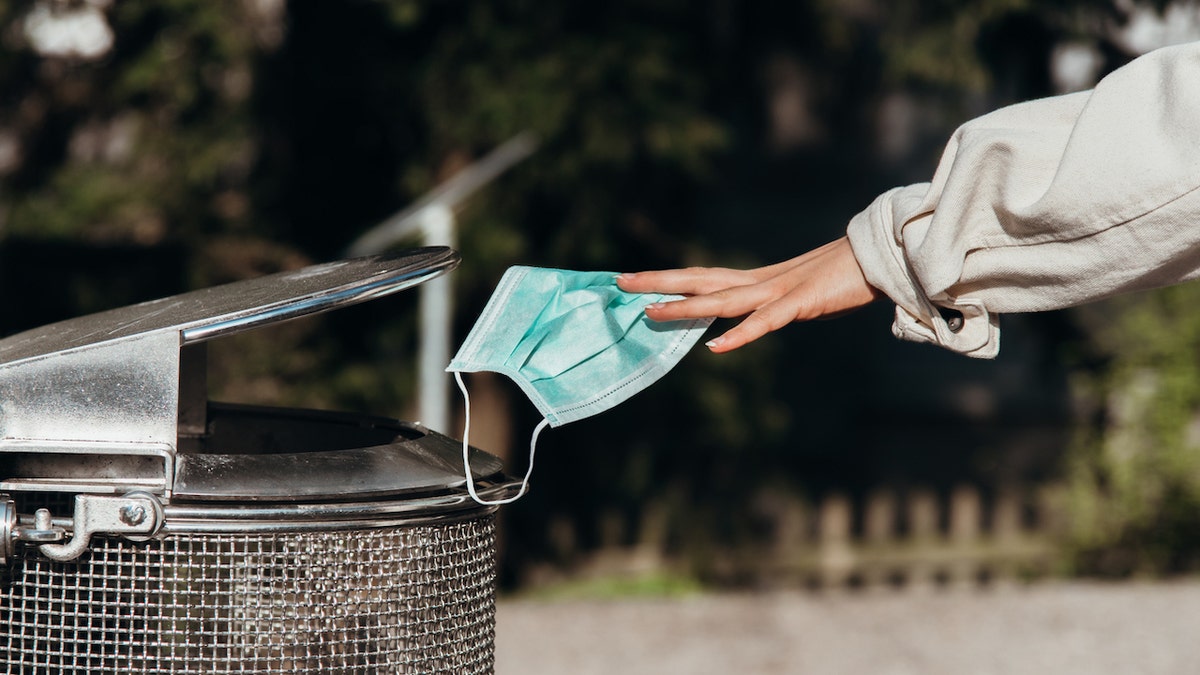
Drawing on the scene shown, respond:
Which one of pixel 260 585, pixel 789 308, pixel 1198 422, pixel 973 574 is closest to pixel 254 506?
pixel 260 585

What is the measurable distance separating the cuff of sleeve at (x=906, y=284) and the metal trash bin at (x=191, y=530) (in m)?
0.61

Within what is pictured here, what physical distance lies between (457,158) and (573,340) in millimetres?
4269

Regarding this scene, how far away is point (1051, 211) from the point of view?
1.53m

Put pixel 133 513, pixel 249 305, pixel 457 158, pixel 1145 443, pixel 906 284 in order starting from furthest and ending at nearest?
pixel 1145 443, pixel 457 158, pixel 906 284, pixel 249 305, pixel 133 513

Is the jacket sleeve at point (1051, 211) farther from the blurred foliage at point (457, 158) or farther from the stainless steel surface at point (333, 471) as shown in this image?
the blurred foliage at point (457, 158)

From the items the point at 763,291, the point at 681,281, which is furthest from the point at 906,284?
the point at 681,281

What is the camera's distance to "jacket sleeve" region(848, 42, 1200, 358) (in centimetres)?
151

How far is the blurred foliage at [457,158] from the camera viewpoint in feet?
17.1

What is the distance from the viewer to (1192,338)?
7.03 meters

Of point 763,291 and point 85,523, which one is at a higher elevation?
point 763,291

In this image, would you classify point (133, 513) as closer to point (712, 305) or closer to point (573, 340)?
point (573, 340)

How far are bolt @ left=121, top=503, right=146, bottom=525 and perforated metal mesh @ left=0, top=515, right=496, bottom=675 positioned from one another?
0.05 metres

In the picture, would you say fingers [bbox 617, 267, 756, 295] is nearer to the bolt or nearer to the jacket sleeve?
the jacket sleeve

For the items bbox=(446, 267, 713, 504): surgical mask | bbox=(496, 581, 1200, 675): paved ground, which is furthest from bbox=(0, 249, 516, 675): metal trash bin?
bbox=(496, 581, 1200, 675): paved ground
